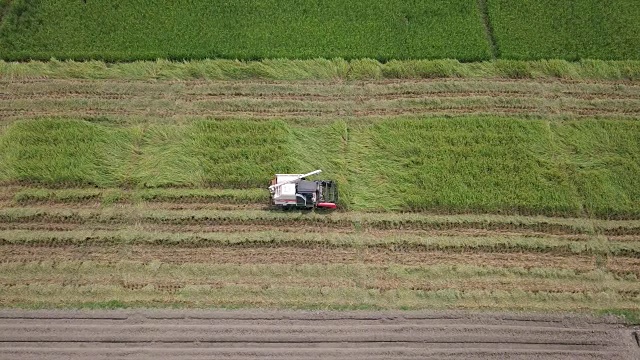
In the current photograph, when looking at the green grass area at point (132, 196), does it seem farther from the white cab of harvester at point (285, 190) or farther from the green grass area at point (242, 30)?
the green grass area at point (242, 30)

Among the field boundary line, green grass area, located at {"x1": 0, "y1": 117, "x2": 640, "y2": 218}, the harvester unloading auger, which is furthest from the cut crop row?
the field boundary line

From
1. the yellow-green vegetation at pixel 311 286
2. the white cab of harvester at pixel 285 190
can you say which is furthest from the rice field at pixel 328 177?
the white cab of harvester at pixel 285 190

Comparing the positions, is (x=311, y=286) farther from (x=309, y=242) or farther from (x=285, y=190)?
(x=285, y=190)

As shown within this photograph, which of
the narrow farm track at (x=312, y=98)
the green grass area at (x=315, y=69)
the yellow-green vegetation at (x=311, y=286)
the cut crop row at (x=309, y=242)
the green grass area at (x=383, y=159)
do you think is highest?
the green grass area at (x=315, y=69)

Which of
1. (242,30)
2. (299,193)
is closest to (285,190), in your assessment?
(299,193)

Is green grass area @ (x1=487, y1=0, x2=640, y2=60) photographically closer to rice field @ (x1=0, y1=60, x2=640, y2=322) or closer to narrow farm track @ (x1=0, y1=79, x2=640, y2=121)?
rice field @ (x1=0, y1=60, x2=640, y2=322)
